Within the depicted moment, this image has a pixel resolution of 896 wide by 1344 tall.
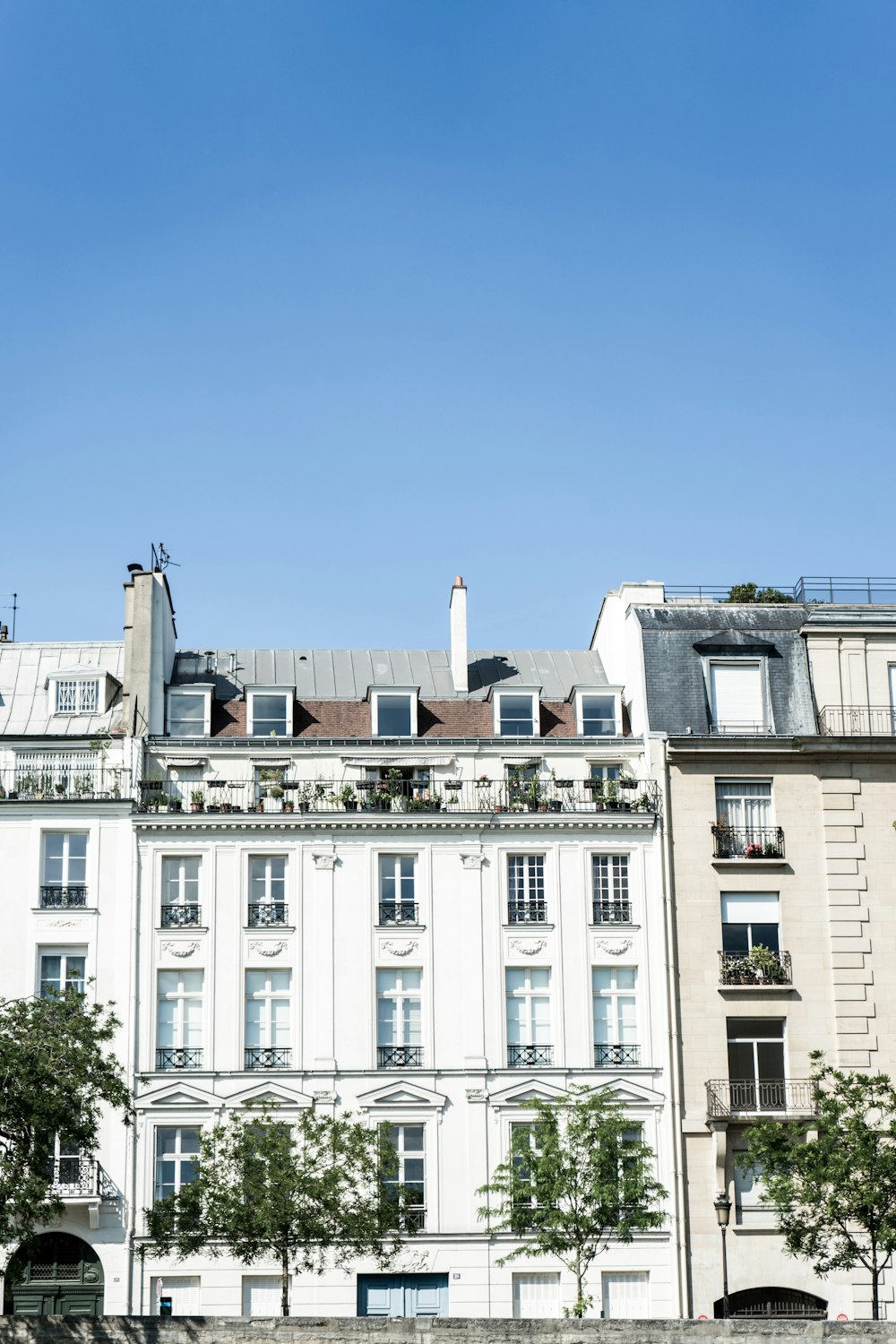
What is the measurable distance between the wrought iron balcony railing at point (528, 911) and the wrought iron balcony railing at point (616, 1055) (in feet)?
12.8

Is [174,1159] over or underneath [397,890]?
underneath

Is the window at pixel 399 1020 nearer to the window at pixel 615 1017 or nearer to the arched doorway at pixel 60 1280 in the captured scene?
the window at pixel 615 1017

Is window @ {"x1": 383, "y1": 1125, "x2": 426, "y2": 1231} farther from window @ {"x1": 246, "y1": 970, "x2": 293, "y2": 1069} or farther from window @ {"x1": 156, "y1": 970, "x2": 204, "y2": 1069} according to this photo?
window @ {"x1": 156, "y1": 970, "x2": 204, "y2": 1069}

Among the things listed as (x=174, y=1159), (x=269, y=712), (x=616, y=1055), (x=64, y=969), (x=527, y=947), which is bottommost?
(x=174, y=1159)

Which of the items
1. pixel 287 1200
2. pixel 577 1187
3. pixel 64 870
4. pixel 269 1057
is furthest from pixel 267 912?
pixel 577 1187

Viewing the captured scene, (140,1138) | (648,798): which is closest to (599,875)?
(648,798)

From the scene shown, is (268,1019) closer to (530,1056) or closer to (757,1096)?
(530,1056)

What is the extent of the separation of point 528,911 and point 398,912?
12.0 feet

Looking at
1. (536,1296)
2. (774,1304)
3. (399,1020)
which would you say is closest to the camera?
(536,1296)

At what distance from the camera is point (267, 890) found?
190 feet

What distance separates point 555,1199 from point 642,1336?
7.73 metres

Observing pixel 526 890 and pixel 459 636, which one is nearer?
pixel 526 890

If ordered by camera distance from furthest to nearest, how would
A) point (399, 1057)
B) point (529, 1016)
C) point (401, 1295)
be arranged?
point (529, 1016), point (399, 1057), point (401, 1295)

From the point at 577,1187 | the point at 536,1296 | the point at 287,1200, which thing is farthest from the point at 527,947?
the point at 287,1200
